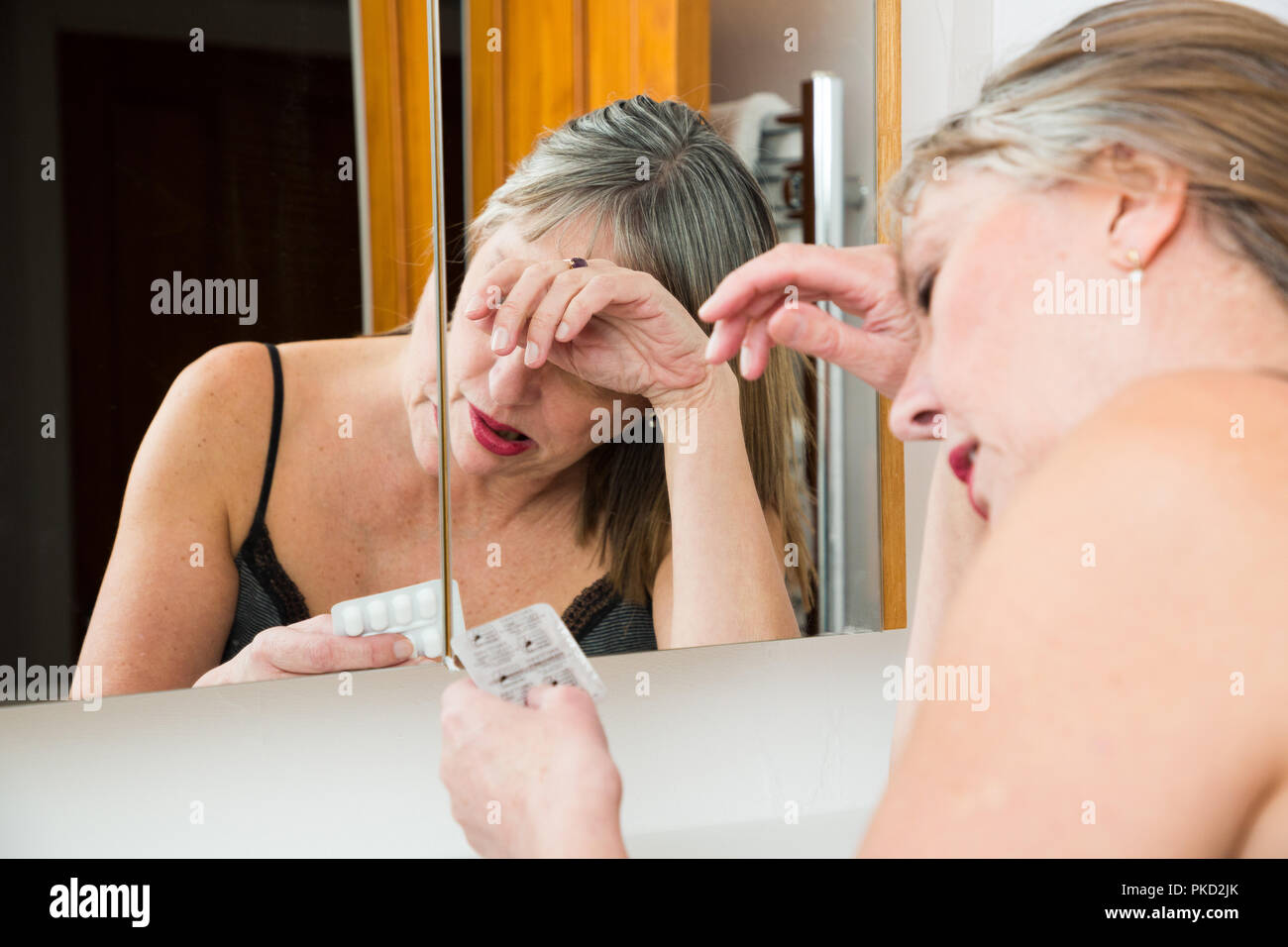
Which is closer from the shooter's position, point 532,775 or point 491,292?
point 532,775

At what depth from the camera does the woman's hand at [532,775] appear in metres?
0.47

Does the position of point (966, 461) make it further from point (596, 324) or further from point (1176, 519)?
point (596, 324)

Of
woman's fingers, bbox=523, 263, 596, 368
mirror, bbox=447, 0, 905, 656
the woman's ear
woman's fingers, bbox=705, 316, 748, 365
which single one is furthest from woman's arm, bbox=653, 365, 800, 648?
the woman's ear

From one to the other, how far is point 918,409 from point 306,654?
0.51 meters

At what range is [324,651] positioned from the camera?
850mm

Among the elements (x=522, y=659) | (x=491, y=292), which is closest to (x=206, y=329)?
(x=491, y=292)

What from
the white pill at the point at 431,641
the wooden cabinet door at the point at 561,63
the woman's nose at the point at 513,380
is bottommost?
the white pill at the point at 431,641

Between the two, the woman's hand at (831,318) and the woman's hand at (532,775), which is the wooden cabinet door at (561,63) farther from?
the woman's hand at (532,775)

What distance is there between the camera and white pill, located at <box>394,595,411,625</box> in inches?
34.4

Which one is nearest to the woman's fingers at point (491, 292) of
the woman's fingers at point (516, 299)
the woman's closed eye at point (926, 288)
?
the woman's fingers at point (516, 299)

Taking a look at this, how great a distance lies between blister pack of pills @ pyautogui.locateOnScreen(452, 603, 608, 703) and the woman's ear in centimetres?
40

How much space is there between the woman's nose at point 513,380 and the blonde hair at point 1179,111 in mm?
431

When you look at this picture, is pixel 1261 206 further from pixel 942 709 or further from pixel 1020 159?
pixel 942 709
